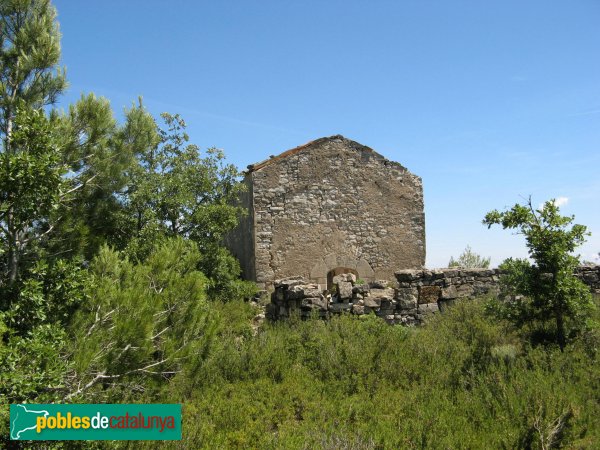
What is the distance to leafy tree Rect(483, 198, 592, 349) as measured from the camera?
680 cm

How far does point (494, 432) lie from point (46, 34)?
Answer: 748cm

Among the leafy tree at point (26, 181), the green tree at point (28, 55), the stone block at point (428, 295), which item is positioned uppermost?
the green tree at point (28, 55)

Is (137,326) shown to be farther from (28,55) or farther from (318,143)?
(318,143)

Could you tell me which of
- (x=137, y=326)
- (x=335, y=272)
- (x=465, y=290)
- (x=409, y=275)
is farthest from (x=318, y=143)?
(x=137, y=326)

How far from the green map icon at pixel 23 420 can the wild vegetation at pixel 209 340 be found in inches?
3.6

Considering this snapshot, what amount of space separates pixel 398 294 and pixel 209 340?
497cm

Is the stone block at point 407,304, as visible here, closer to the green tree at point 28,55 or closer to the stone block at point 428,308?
the stone block at point 428,308

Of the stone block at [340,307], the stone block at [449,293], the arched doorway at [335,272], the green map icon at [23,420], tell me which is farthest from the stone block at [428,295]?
the green map icon at [23,420]

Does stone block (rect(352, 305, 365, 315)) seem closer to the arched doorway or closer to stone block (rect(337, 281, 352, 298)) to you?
stone block (rect(337, 281, 352, 298))

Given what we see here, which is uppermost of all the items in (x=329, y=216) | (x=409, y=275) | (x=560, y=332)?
(x=329, y=216)

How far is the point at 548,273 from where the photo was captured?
7.00m

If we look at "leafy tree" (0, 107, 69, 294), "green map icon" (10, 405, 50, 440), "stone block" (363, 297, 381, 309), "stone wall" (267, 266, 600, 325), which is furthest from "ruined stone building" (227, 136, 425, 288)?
"green map icon" (10, 405, 50, 440)

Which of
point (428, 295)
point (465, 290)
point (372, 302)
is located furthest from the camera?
point (465, 290)

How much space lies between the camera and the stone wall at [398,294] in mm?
9602
